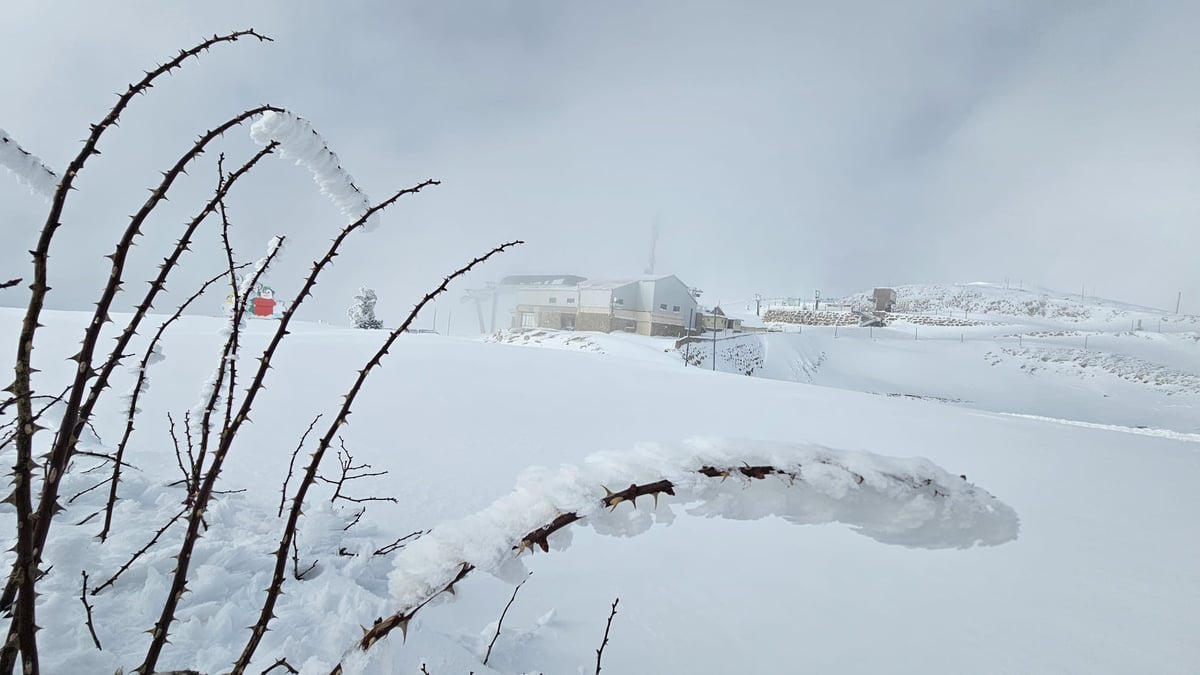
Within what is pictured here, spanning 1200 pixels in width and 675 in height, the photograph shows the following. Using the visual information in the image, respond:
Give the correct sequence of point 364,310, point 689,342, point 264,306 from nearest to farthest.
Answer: point 264,306 → point 689,342 → point 364,310

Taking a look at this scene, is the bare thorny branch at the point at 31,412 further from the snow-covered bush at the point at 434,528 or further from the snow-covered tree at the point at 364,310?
the snow-covered tree at the point at 364,310

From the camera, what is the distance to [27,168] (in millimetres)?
605

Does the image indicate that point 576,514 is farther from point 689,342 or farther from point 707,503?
point 689,342

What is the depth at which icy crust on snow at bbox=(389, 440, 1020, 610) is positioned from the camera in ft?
1.22

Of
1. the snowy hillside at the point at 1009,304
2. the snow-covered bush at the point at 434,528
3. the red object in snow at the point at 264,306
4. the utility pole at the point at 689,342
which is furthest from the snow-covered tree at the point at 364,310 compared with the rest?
the snowy hillside at the point at 1009,304

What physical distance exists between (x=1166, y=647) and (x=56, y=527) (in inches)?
158

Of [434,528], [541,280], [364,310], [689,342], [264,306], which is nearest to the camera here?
[434,528]

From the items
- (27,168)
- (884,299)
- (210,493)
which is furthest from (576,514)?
(884,299)

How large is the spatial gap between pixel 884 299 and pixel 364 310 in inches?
1058

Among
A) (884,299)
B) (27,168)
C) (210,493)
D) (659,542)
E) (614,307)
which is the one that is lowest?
(659,542)

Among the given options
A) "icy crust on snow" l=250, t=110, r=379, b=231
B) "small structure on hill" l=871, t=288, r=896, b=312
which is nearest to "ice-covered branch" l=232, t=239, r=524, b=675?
"icy crust on snow" l=250, t=110, r=379, b=231

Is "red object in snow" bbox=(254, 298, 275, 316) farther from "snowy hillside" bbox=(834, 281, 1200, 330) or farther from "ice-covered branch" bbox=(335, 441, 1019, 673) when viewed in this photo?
"snowy hillside" bbox=(834, 281, 1200, 330)

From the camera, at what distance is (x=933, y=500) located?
419mm

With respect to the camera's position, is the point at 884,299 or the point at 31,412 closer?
the point at 31,412
